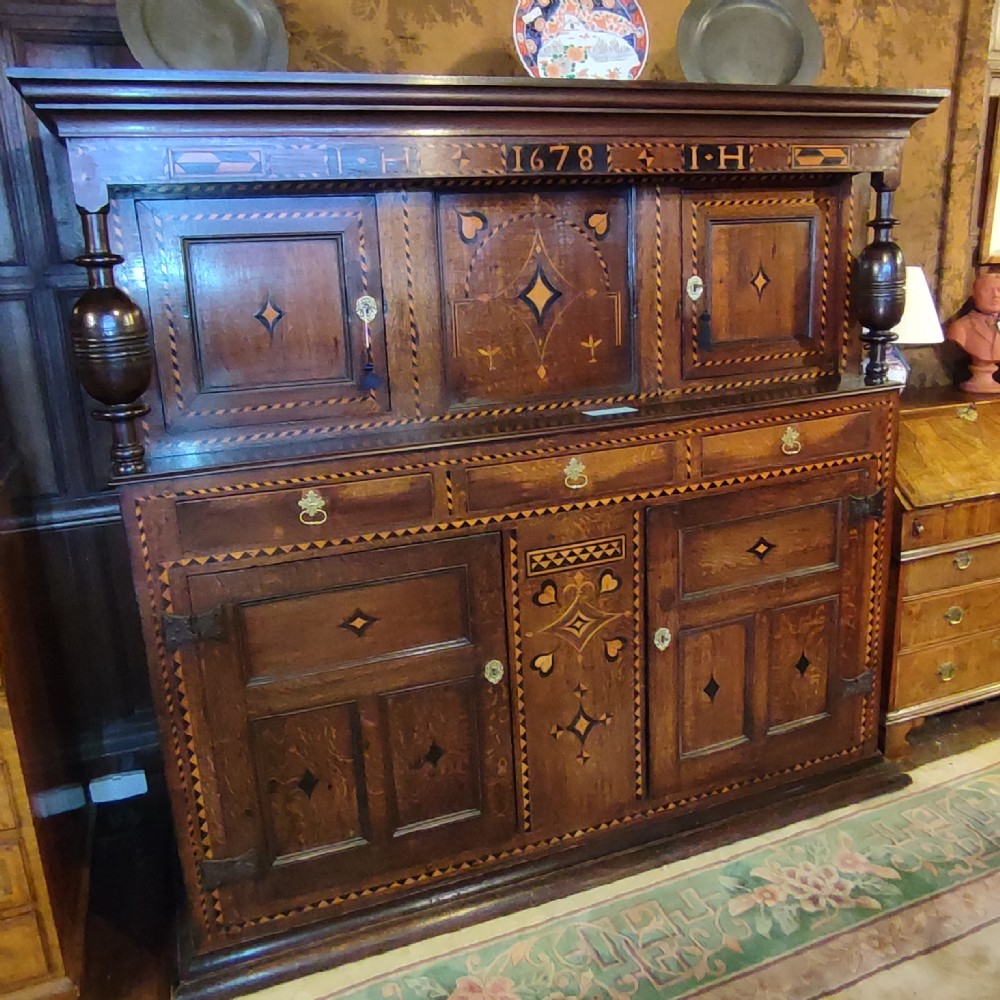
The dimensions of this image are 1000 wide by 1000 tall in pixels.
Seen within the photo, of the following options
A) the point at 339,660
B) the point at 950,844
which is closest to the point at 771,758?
the point at 950,844

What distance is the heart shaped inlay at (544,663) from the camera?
1967 mm

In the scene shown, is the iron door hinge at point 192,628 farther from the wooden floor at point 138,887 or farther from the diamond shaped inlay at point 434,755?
the wooden floor at point 138,887

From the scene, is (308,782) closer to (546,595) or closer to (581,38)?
(546,595)

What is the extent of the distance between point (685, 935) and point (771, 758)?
0.54 metres

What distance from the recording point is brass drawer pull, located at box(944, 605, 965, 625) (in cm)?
250

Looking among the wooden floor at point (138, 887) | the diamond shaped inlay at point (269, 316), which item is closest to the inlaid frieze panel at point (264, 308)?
the diamond shaped inlay at point (269, 316)

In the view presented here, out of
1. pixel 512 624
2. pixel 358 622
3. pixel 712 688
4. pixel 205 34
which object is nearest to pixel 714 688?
pixel 712 688

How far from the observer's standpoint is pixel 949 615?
98.4 inches

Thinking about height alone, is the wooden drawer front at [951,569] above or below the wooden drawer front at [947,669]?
above

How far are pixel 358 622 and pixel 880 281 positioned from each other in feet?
4.89

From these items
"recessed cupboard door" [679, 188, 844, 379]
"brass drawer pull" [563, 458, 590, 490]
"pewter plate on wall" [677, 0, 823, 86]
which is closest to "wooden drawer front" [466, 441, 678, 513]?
"brass drawer pull" [563, 458, 590, 490]

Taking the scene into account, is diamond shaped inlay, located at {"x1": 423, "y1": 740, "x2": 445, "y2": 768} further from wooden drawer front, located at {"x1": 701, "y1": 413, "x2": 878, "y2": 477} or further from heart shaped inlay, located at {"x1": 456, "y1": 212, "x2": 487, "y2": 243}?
heart shaped inlay, located at {"x1": 456, "y1": 212, "x2": 487, "y2": 243}

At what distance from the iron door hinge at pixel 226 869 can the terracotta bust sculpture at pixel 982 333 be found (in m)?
2.59

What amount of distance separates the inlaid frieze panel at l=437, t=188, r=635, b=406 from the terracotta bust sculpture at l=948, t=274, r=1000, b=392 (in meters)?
1.48
